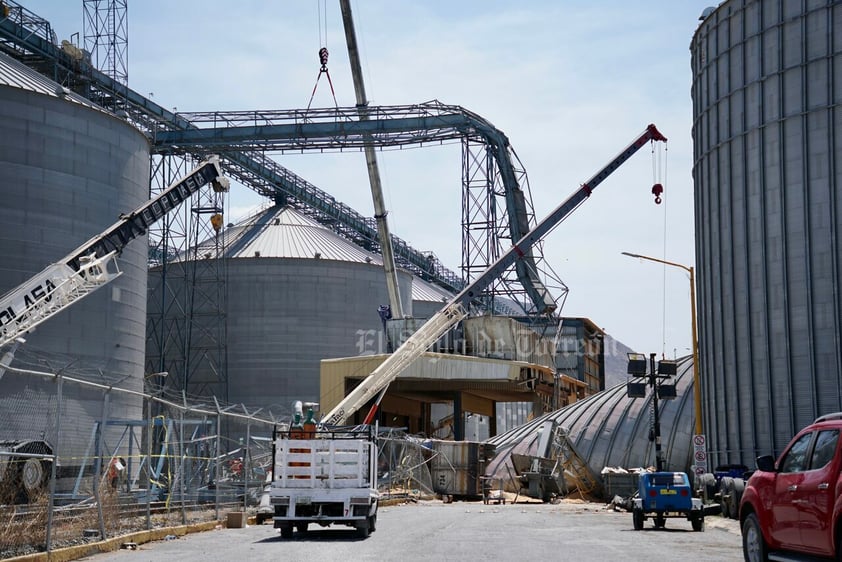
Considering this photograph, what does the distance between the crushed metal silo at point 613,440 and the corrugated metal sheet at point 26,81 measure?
96.1 ft

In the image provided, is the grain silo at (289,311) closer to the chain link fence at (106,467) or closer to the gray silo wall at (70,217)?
the chain link fence at (106,467)

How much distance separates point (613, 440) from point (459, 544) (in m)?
38.4

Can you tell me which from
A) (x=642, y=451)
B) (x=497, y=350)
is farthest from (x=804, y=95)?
(x=497, y=350)

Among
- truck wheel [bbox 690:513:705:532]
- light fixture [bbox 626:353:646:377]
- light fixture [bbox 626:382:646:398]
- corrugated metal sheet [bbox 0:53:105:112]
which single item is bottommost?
truck wheel [bbox 690:513:705:532]

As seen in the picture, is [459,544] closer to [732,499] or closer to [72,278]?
[732,499]

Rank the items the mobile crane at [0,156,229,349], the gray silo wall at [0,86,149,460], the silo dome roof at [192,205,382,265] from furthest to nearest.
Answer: the silo dome roof at [192,205,382,265]
the gray silo wall at [0,86,149,460]
the mobile crane at [0,156,229,349]

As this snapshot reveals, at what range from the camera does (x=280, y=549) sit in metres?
20.4

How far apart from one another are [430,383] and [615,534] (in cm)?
4580

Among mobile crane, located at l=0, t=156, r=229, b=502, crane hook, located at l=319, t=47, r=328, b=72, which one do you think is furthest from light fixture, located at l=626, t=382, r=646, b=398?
crane hook, located at l=319, t=47, r=328, b=72

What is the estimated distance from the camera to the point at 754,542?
49.0 feet

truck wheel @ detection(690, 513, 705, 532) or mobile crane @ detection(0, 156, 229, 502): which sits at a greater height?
mobile crane @ detection(0, 156, 229, 502)

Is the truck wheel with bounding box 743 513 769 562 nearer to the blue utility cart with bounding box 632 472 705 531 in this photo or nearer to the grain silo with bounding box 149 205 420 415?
the blue utility cart with bounding box 632 472 705 531

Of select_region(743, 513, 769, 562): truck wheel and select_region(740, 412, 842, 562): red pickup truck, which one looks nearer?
select_region(740, 412, 842, 562): red pickup truck

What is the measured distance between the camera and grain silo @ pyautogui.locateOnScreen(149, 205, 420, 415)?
73812 mm
